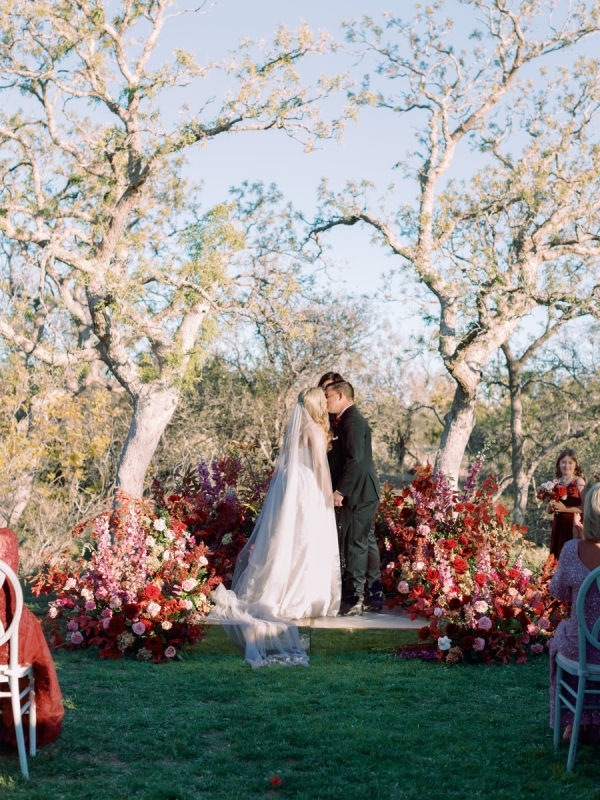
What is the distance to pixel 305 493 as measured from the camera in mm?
6621

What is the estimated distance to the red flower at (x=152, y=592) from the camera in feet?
19.1

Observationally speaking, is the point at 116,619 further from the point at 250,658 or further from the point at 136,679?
A: the point at 250,658

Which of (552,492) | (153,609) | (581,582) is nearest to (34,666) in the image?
(153,609)

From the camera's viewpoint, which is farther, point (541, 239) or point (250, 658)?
point (541, 239)

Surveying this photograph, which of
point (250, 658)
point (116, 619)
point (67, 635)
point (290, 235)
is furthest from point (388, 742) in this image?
point (290, 235)

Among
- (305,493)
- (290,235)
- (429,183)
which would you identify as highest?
(429,183)

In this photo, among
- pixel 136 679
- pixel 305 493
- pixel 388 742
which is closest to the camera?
pixel 388 742

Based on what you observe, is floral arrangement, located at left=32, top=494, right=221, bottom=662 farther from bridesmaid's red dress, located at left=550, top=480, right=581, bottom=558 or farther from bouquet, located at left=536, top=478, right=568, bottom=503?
bridesmaid's red dress, located at left=550, top=480, right=581, bottom=558

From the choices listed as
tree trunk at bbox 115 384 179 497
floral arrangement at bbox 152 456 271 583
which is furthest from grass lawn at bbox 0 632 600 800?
tree trunk at bbox 115 384 179 497

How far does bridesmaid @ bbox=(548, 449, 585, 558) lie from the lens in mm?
8219

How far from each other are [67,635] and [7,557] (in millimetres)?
2711

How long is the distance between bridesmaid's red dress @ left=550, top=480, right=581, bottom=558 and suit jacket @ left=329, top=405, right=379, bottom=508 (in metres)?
2.61

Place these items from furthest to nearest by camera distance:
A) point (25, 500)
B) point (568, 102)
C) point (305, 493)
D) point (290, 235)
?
point (568, 102) → point (290, 235) → point (25, 500) → point (305, 493)

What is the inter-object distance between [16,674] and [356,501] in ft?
12.3
